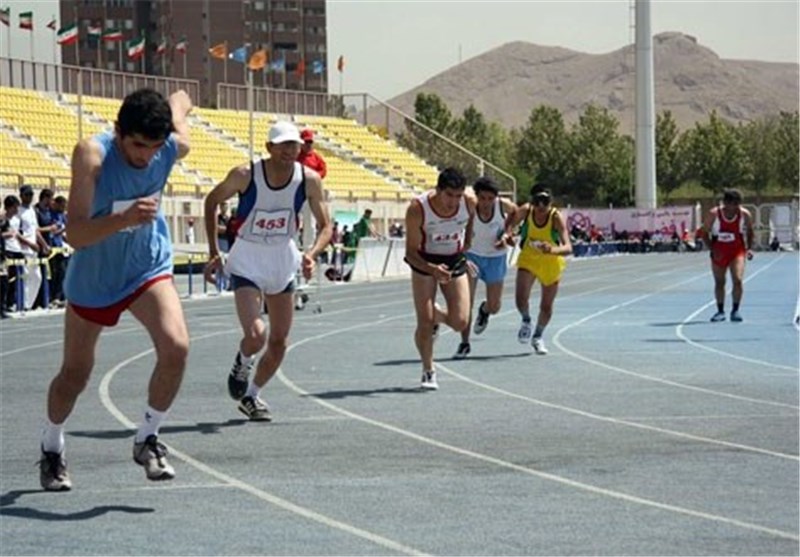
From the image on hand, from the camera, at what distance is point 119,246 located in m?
9.55

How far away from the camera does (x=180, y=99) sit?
32.5ft

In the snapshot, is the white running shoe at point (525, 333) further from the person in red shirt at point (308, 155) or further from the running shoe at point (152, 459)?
the running shoe at point (152, 459)

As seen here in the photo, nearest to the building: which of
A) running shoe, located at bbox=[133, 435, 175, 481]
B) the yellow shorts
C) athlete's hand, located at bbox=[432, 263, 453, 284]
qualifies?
the yellow shorts

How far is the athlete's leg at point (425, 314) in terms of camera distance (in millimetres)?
15984

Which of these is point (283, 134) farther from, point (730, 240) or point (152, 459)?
point (730, 240)

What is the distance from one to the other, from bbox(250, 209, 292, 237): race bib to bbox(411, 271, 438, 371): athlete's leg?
3.00 meters

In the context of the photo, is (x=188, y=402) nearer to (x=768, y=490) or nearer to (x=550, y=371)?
(x=550, y=371)

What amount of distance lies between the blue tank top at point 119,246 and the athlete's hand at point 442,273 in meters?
6.33

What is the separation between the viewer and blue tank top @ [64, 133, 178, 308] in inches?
368

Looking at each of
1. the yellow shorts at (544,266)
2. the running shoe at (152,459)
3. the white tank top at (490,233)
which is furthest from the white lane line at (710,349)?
the running shoe at (152,459)

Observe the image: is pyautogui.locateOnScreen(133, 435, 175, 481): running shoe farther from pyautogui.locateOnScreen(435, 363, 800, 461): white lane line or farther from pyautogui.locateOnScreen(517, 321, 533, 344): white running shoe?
pyautogui.locateOnScreen(517, 321, 533, 344): white running shoe

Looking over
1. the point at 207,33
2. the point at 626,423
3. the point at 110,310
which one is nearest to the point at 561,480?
the point at 110,310

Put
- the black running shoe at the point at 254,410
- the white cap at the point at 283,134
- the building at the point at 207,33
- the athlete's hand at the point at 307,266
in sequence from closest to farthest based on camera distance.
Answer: the white cap at the point at 283,134
the athlete's hand at the point at 307,266
the black running shoe at the point at 254,410
the building at the point at 207,33

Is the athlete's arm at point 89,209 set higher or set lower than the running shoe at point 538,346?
higher
